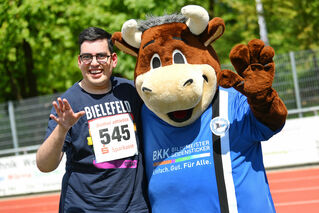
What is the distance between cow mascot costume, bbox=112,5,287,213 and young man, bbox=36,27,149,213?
6.7 inches

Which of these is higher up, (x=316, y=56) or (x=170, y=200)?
(x=316, y=56)

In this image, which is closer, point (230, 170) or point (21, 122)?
point (230, 170)

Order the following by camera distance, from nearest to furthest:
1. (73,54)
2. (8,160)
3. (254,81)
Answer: (254,81) < (8,160) < (73,54)

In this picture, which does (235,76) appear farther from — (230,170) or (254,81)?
(230,170)

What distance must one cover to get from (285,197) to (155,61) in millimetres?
5515

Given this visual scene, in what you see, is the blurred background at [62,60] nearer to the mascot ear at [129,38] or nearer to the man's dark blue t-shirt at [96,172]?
the mascot ear at [129,38]

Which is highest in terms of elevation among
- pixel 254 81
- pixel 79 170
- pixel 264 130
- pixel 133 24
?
pixel 133 24

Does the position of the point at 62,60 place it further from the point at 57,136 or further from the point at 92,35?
the point at 57,136

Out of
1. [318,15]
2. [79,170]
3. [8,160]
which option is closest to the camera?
[79,170]

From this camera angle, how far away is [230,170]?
2.82m

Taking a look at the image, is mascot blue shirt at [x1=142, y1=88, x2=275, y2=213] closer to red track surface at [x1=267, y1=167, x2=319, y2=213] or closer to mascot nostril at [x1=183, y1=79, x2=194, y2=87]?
mascot nostril at [x1=183, y1=79, x2=194, y2=87]

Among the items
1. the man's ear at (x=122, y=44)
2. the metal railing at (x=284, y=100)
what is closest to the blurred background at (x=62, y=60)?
the metal railing at (x=284, y=100)

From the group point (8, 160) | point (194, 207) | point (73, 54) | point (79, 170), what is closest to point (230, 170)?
point (194, 207)

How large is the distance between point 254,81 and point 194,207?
983 millimetres
